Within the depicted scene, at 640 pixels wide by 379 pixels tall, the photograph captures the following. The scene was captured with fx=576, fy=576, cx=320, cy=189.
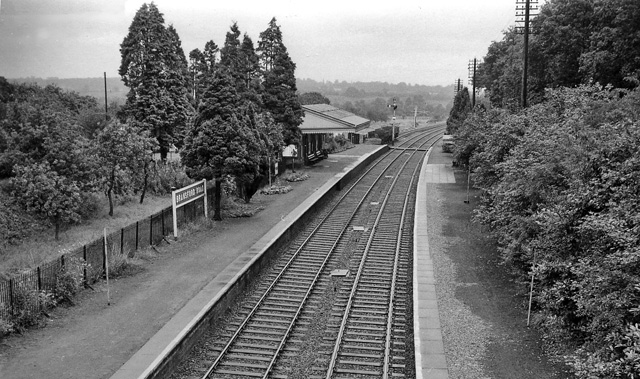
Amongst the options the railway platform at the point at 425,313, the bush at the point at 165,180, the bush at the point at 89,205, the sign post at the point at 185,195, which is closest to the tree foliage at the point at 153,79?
the bush at the point at 165,180

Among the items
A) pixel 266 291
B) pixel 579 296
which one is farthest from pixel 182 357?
pixel 579 296

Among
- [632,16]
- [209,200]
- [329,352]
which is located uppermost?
[632,16]

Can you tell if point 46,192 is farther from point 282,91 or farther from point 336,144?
point 336,144

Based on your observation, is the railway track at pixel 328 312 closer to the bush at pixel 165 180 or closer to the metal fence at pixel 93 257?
the metal fence at pixel 93 257

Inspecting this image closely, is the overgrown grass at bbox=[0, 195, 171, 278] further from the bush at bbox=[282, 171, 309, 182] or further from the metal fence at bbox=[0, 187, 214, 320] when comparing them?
the bush at bbox=[282, 171, 309, 182]

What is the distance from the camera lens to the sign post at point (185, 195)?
70.4 ft

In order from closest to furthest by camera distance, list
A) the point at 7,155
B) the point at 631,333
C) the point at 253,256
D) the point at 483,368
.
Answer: the point at 631,333, the point at 483,368, the point at 253,256, the point at 7,155

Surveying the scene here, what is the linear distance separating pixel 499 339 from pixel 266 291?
6.67 meters

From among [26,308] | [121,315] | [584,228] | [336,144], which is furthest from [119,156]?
[336,144]

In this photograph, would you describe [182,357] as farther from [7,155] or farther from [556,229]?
[7,155]

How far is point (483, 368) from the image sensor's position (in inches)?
460

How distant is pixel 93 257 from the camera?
54.5 feet

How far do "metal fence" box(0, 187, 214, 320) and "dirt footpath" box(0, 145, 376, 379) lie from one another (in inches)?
21.9

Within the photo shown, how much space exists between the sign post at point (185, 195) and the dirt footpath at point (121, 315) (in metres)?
0.97
